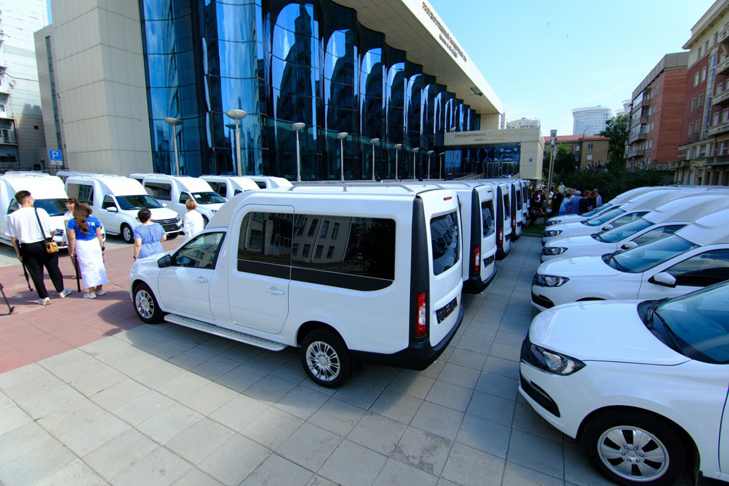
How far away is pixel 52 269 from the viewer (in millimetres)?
6492

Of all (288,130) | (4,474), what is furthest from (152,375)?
(288,130)

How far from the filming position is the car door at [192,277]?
4.66 meters

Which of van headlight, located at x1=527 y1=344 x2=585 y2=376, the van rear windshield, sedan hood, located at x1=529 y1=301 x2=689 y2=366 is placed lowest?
van headlight, located at x1=527 y1=344 x2=585 y2=376

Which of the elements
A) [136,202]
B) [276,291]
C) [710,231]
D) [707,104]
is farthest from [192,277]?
[707,104]

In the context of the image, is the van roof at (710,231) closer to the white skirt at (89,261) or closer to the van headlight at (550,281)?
the van headlight at (550,281)

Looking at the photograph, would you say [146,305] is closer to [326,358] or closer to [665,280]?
[326,358]

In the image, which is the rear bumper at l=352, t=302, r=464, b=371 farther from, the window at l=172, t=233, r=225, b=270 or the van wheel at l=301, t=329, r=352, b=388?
the window at l=172, t=233, r=225, b=270

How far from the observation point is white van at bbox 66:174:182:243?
476 inches

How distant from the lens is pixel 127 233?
39.4ft

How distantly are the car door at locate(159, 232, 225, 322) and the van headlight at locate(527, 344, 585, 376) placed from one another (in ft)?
12.0

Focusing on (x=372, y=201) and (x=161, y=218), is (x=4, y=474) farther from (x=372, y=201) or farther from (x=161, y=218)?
(x=161, y=218)

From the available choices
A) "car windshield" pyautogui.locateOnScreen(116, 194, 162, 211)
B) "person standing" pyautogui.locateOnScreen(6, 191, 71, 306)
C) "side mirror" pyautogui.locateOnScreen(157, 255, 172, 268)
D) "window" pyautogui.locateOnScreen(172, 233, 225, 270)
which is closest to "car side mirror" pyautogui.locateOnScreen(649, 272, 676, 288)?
"window" pyautogui.locateOnScreen(172, 233, 225, 270)

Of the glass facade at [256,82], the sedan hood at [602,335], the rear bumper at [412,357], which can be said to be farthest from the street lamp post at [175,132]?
the sedan hood at [602,335]

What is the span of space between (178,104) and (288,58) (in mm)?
8185
